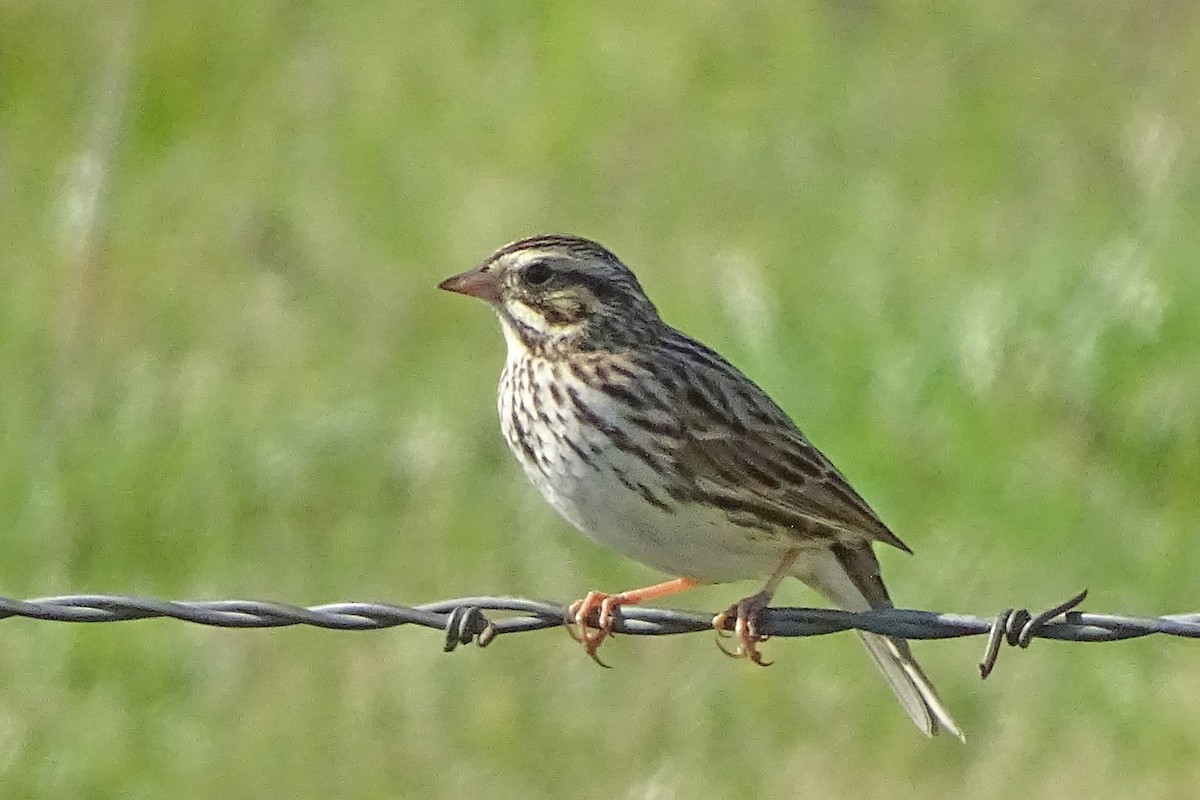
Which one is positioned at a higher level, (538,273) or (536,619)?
(538,273)

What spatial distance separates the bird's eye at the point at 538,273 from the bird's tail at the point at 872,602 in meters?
0.96

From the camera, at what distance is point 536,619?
500 cm

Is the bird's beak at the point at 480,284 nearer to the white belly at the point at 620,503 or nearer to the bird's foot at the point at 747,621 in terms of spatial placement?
the white belly at the point at 620,503

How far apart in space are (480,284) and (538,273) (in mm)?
149

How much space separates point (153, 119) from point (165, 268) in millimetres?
1795

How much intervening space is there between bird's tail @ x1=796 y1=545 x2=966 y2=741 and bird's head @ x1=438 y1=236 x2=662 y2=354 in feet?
2.41

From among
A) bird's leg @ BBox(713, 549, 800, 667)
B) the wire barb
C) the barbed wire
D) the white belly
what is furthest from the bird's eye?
the wire barb

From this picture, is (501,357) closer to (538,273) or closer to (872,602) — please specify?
(538,273)

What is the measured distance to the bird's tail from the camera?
6.29 m

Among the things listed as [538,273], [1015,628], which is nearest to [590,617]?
[538,273]

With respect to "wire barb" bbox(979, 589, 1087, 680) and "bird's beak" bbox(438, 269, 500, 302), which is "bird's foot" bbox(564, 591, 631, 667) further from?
"wire barb" bbox(979, 589, 1087, 680)

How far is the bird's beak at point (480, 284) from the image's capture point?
21.0 ft

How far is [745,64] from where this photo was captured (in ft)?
43.1

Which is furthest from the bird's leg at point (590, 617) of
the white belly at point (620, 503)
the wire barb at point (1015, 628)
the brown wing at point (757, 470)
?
the wire barb at point (1015, 628)
